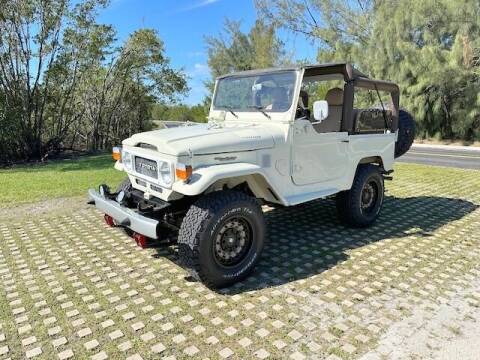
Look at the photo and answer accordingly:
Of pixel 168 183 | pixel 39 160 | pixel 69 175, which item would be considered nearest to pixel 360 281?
pixel 168 183

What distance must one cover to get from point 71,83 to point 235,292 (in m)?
11.3

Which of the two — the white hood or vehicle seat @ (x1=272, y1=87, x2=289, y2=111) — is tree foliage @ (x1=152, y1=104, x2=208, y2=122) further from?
the white hood

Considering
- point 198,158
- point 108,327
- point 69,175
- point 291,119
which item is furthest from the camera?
point 69,175

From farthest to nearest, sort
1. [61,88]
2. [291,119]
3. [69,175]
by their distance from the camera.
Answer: [61,88], [69,175], [291,119]

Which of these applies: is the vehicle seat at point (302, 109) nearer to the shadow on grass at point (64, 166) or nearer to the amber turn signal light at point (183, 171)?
the amber turn signal light at point (183, 171)

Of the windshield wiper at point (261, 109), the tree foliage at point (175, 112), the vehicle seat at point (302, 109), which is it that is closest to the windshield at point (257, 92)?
the windshield wiper at point (261, 109)

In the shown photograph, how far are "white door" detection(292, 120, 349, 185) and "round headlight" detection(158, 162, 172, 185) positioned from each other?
1.30 meters

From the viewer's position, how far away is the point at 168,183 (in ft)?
10.8

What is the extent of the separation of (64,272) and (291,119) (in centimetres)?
262

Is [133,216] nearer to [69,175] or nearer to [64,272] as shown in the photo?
[64,272]

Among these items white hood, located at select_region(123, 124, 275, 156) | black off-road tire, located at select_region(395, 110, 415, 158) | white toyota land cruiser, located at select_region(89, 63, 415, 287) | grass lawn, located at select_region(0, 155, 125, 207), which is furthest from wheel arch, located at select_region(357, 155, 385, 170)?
grass lawn, located at select_region(0, 155, 125, 207)

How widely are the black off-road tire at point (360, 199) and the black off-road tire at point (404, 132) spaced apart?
931 millimetres

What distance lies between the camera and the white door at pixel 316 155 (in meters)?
3.88

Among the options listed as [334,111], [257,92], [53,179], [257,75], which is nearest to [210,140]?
[257,92]
